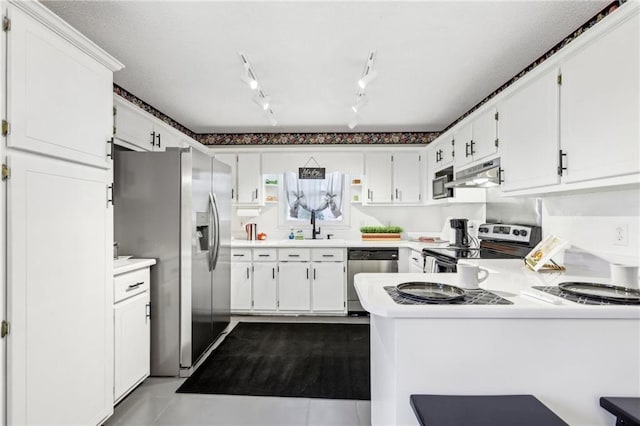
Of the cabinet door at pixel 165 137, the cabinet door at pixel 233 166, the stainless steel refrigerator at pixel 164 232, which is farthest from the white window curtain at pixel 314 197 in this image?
the stainless steel refrigerator at pixel 164 232

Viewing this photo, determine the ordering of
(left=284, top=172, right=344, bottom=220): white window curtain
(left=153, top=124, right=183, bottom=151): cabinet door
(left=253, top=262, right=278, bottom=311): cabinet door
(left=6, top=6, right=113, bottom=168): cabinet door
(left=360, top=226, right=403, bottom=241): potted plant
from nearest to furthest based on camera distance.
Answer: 1. (left=6, top=6, right=113, bottom=168): cabinet door
2. (left=153, top=124, right=183, bottom=151): cabinet door
3. (left=253, top=262, right=278, bottom=311): cabinet door
4. (left=360, top=226, right=403, bottom=241): potted plant
5. (left=284, top=172, right=344, bottom=220): white window curtain

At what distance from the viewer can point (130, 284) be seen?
7.36ft

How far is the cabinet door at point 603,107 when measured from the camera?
4.72 ft

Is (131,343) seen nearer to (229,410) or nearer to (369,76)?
(229,410)

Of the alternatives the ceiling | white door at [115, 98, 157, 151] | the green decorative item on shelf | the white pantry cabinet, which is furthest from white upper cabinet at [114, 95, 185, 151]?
the green decorative item on shelf

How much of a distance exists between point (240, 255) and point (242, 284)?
0.36 meters

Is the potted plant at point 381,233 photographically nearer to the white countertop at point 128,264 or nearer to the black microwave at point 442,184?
the black microwave at point 442,184

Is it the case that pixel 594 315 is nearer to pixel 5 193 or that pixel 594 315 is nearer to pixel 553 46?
pixel 553 46

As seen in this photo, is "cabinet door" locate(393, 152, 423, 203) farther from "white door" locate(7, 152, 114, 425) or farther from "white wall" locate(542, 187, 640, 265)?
"white door" locate(7, 152, 114, 425)

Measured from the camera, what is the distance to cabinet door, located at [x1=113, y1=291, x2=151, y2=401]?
6.89 ft

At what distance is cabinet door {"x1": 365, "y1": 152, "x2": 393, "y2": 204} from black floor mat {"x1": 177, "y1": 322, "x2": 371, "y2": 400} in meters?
1.71

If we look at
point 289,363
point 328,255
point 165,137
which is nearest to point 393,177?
point 328,255

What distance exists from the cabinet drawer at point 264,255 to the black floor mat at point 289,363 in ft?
2.56

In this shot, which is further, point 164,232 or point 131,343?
point 164,232
